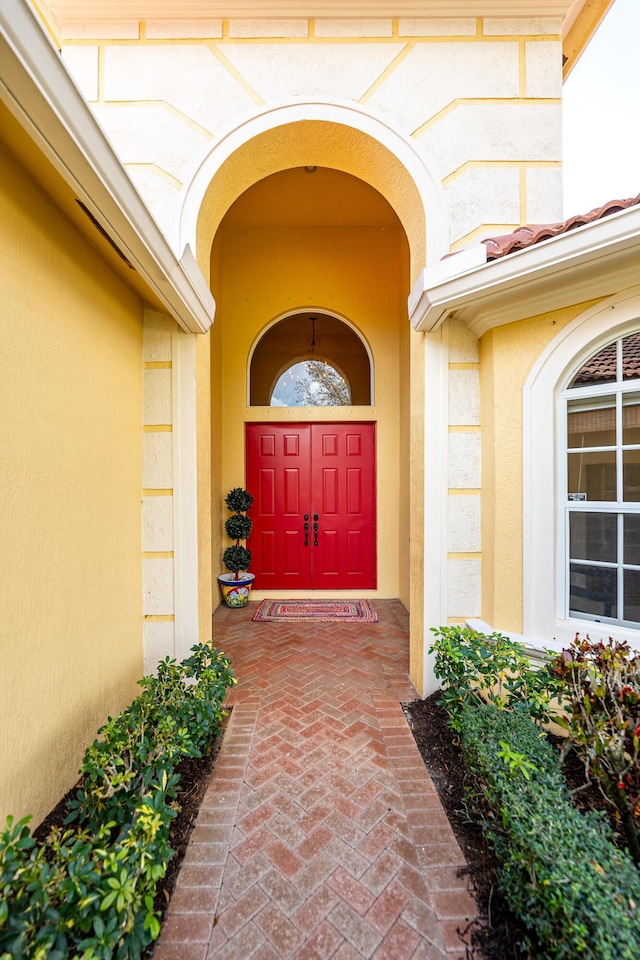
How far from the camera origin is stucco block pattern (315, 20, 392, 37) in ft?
9.31

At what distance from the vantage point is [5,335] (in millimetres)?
1544

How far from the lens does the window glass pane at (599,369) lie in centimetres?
231

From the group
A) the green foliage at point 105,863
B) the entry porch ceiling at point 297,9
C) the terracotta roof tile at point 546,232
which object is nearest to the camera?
the green foliage at point 105,863

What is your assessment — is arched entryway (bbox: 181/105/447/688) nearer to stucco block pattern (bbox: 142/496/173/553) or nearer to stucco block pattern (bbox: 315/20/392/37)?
stucco block pattern (bbox: 315/20/392/37)

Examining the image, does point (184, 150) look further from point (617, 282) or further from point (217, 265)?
point (617, 282)

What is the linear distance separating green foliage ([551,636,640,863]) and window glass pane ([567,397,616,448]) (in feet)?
3.99

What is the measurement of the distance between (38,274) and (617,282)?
118 inches

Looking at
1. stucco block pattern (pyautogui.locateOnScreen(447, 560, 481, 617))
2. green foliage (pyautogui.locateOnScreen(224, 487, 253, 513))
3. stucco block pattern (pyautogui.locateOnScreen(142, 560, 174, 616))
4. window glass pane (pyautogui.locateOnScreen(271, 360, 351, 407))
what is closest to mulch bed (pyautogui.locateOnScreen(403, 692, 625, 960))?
stucco block pattern (pyautogui.locateOnScreen(447, 560, 481, 617))

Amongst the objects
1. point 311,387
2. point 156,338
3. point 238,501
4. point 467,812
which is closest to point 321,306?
point 311,387

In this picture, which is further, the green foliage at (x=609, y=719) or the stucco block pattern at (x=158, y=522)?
the stucco block pattern at (x=158, y=522)

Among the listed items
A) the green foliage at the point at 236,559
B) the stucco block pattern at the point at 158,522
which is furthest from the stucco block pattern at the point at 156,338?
the green foliage at the point at 236,559

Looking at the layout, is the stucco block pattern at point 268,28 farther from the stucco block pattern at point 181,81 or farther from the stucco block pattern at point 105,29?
the stucco block pattern at point 105,29

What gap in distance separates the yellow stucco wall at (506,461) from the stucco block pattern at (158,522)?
234 cm

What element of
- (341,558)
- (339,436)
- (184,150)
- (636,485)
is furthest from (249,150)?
(341,558)
